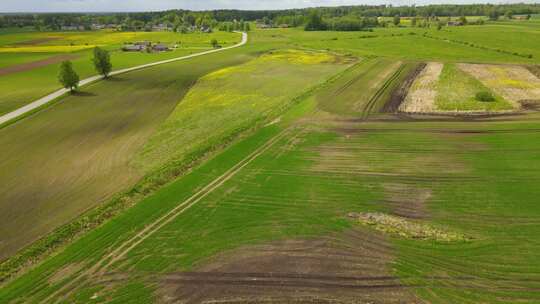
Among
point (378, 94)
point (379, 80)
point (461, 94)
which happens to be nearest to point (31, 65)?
point (379, 80)

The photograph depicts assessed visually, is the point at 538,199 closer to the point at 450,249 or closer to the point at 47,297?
the point at 450,249

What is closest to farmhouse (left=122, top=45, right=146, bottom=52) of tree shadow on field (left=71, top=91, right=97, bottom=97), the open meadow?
tree shadow on field (left=71, top=91, right=97, bottom=97)

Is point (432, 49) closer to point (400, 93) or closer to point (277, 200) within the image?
point (400, 93)

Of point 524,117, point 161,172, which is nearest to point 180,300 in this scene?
point 161,172

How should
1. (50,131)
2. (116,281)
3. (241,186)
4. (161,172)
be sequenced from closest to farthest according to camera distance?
(116,281), (241,186), (161,172), (50,131)

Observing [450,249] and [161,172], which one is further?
[161,172]
